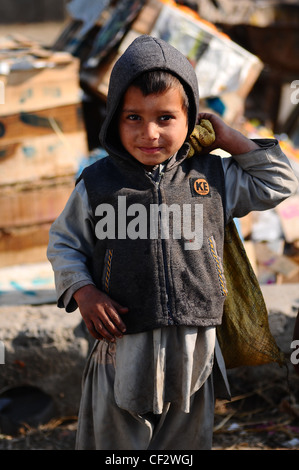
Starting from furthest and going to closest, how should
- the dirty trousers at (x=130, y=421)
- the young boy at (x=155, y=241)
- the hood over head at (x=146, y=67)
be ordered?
the dirty trousers at (x=130, y=421) → the young boy at (x=155, y=241) → the hood over head at (x=146, y=67)

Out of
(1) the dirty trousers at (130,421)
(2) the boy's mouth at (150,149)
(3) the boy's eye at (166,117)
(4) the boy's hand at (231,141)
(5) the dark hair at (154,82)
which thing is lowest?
(1) the dirty trousers at (130,421)

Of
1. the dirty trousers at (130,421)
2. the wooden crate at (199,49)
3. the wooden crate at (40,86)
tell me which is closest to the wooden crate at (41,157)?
the wooden crate at (40,86)

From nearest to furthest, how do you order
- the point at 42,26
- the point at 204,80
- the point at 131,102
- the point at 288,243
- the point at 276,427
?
the point at 131,102 < the point at 276,427 < the point at 204,80 < the point at 288,243 < the point at 42,26

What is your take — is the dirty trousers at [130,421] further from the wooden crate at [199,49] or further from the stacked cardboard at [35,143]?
the wooden crate at [199,49]

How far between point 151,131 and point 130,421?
3.27 feet

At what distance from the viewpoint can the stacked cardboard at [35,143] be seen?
3.45 m

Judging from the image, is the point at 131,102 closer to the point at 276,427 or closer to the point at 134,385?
the point at 134,385

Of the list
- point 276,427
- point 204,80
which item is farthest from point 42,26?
point 276,427

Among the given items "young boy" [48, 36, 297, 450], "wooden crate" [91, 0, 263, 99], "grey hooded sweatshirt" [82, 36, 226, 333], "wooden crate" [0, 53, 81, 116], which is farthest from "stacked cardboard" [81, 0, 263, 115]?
"grey hooded sweatshirt" [82, 36, 226, 333]

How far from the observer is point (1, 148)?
3.50 m

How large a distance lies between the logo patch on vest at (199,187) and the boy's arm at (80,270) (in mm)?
347

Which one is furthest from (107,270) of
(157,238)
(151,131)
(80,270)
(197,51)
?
(197,51)

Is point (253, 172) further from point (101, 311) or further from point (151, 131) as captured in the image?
point (101, 311)

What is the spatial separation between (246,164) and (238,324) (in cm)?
57
